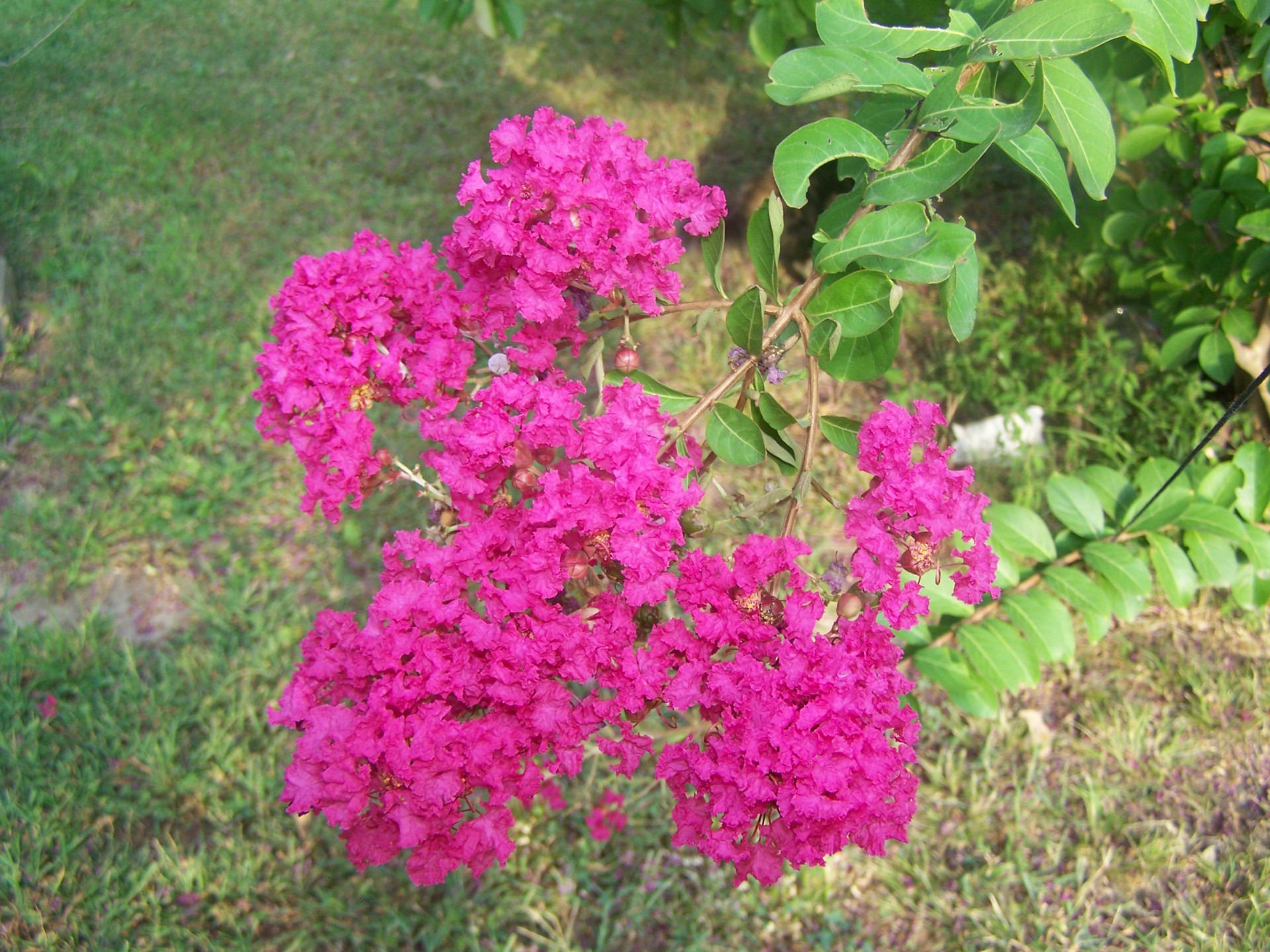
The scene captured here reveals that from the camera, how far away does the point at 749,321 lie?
3.73 feet

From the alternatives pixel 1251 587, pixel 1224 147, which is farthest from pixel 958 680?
pixel 1224 147

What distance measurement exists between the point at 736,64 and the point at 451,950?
401 centimetres

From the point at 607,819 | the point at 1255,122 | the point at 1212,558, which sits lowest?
the point at 607,819

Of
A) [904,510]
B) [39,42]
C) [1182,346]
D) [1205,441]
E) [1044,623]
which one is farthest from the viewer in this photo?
[39,42]

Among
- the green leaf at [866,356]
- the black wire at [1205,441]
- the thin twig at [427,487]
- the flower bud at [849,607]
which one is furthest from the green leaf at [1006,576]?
the thin twig at [427,487]

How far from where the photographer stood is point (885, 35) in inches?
44.5

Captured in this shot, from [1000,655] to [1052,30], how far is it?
1146 millimetres

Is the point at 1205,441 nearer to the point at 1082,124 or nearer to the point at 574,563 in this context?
the point at 1082,124

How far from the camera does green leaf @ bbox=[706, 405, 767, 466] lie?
1112mm

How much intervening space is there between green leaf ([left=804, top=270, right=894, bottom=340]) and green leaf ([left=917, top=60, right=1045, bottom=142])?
203mm

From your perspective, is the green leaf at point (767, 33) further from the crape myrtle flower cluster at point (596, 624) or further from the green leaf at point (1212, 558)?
the green leaf at point (1212, 558)

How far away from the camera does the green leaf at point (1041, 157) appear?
3.70ft

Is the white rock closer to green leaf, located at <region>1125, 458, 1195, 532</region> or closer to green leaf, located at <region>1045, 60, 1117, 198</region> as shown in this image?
green leaf, located at <region>1125, 458, 1195, 532</region>

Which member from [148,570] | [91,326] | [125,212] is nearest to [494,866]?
[148,570]
